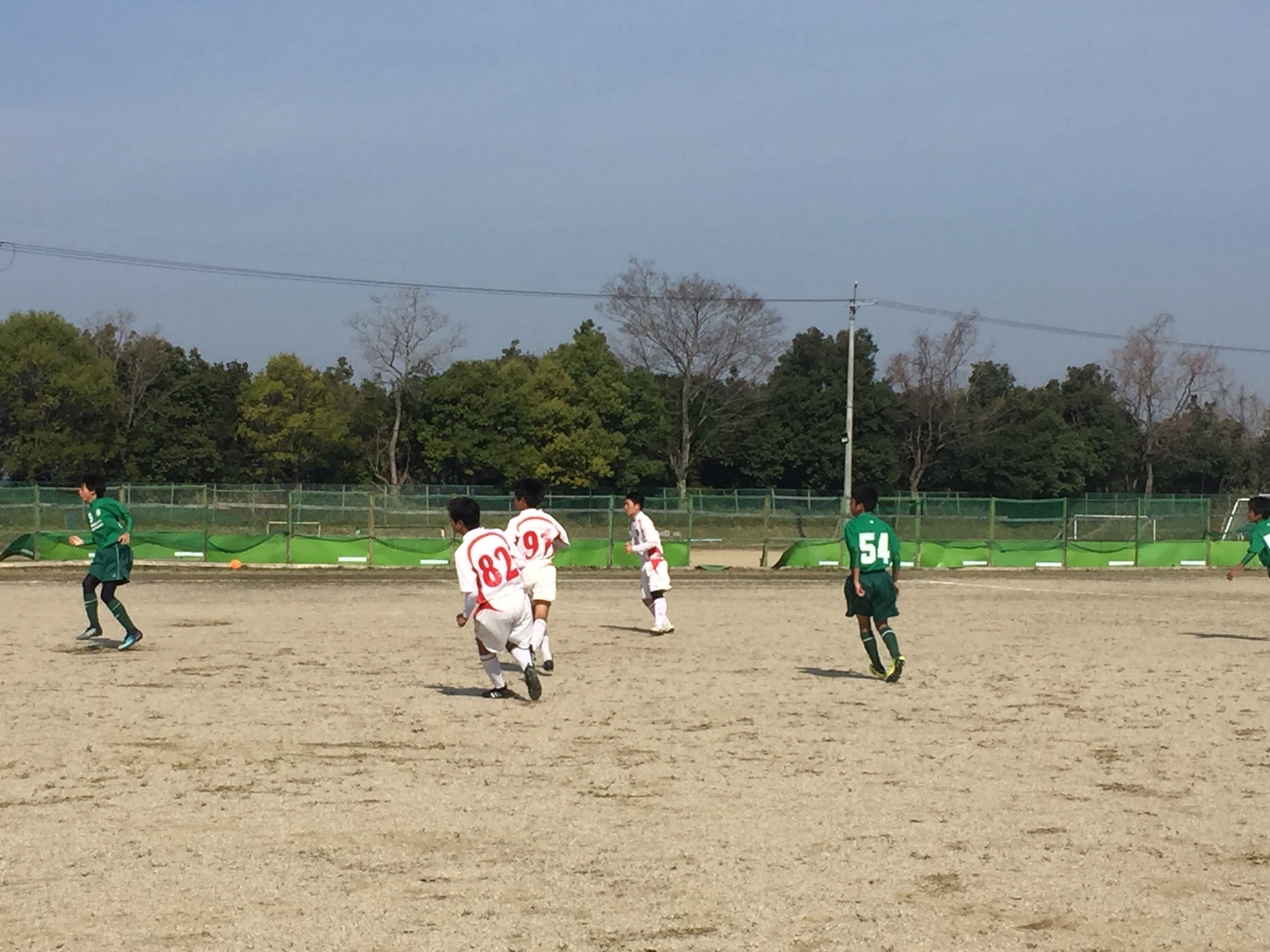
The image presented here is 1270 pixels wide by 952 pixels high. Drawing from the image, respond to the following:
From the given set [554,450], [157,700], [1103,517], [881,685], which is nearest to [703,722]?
[881,685]

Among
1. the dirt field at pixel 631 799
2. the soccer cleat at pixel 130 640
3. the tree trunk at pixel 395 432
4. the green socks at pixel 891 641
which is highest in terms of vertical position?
the tree trunk at pixel 395 432

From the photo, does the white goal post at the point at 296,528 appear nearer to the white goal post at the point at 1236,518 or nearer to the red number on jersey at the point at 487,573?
the red number on jersey at the point at 487,573

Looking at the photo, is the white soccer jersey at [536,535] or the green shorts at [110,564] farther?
the green shorts at [110,564]

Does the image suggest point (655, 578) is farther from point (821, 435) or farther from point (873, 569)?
point (821, 435)

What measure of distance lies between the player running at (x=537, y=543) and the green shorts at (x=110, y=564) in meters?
4.00

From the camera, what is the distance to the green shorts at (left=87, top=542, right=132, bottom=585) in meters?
14.9

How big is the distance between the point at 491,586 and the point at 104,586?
6032 millimetres

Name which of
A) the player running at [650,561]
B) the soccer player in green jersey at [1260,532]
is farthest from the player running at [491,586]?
the soccer player in green jersey at [1260,532]

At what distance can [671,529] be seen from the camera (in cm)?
3809

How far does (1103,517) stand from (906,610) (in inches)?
967

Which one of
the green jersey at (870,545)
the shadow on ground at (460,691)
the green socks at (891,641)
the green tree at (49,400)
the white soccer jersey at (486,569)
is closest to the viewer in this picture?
the white soccer jersey at (486,569)

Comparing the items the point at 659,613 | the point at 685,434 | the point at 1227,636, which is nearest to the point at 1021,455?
the point at 685,434

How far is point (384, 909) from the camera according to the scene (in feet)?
18.1

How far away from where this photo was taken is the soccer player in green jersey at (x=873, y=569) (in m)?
12.9
